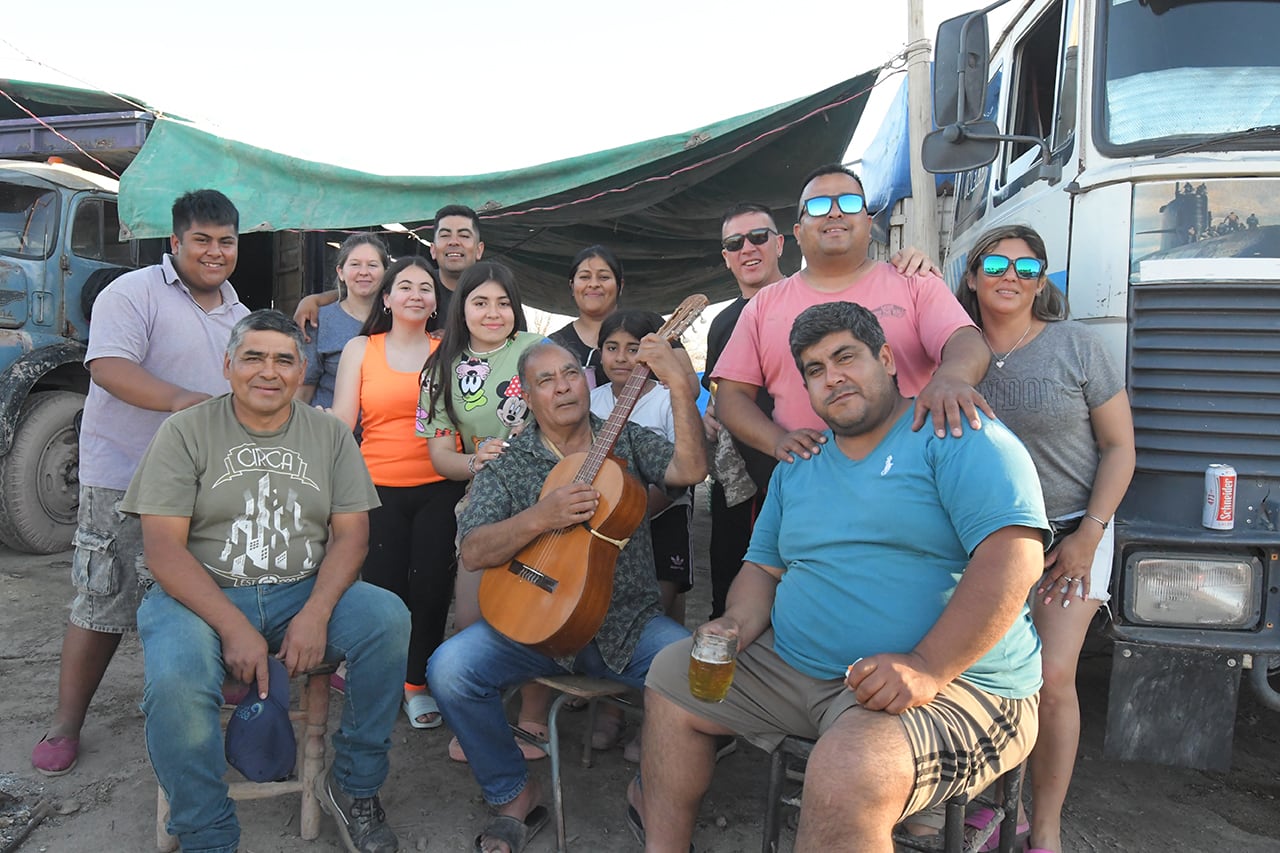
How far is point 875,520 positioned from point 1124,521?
863 millimetres

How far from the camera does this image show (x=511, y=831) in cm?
255

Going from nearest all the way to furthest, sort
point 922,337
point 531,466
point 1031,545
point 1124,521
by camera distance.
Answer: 1. point 1031,545
2. point 1124,521
3. point 922,337
4. point 531,466

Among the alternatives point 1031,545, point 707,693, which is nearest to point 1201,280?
point 1031,545

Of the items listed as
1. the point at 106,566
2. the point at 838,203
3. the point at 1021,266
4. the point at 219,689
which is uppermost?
the point at 838,203

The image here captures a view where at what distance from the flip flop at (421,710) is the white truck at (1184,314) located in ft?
7.34

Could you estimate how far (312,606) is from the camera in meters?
2.50

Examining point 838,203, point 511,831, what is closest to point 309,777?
point 511,831

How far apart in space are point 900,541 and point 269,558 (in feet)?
5.81

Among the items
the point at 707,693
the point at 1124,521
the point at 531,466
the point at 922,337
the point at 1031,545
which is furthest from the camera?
the point at 531,466

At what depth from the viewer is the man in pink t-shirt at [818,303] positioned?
2.56m

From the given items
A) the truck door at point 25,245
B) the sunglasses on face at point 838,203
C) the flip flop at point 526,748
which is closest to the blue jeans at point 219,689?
the flip flop at point 526,748

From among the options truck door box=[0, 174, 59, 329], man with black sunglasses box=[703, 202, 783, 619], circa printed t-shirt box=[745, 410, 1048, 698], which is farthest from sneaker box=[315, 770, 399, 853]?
truck door box=[0, 174, 59, 329]

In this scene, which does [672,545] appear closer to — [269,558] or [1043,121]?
[269,558]

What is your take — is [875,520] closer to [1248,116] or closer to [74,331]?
[1248,116]
